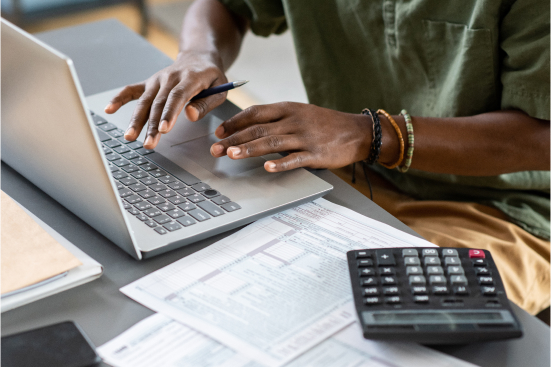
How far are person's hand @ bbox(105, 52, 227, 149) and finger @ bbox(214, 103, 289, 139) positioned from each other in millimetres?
49

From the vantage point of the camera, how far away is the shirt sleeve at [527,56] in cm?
74

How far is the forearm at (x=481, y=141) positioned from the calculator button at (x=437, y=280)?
0.30 meters

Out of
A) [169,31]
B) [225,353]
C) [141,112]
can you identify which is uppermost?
[141,112]

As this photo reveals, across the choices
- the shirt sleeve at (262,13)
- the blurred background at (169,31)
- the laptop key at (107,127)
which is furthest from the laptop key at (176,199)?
the blurred background at (169,31)

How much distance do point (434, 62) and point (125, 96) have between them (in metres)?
0.51

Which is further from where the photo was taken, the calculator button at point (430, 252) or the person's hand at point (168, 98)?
the person's hand at point (168, 98)

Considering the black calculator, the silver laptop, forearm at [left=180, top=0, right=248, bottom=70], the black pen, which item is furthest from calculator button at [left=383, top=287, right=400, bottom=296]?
forearm at [left=180, top=0, right=248, bottom=70]

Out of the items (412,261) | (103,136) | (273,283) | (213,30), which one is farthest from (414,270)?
(213,30)

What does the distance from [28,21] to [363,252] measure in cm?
293

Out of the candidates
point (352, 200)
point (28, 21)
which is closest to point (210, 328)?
point (352, 200)

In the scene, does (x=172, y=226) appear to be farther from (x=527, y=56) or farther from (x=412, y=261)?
(x=527, y=56)

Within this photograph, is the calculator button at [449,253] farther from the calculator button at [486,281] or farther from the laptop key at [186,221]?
the laptop key at [186,221]

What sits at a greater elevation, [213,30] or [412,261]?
[213,30]

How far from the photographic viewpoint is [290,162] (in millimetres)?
676
